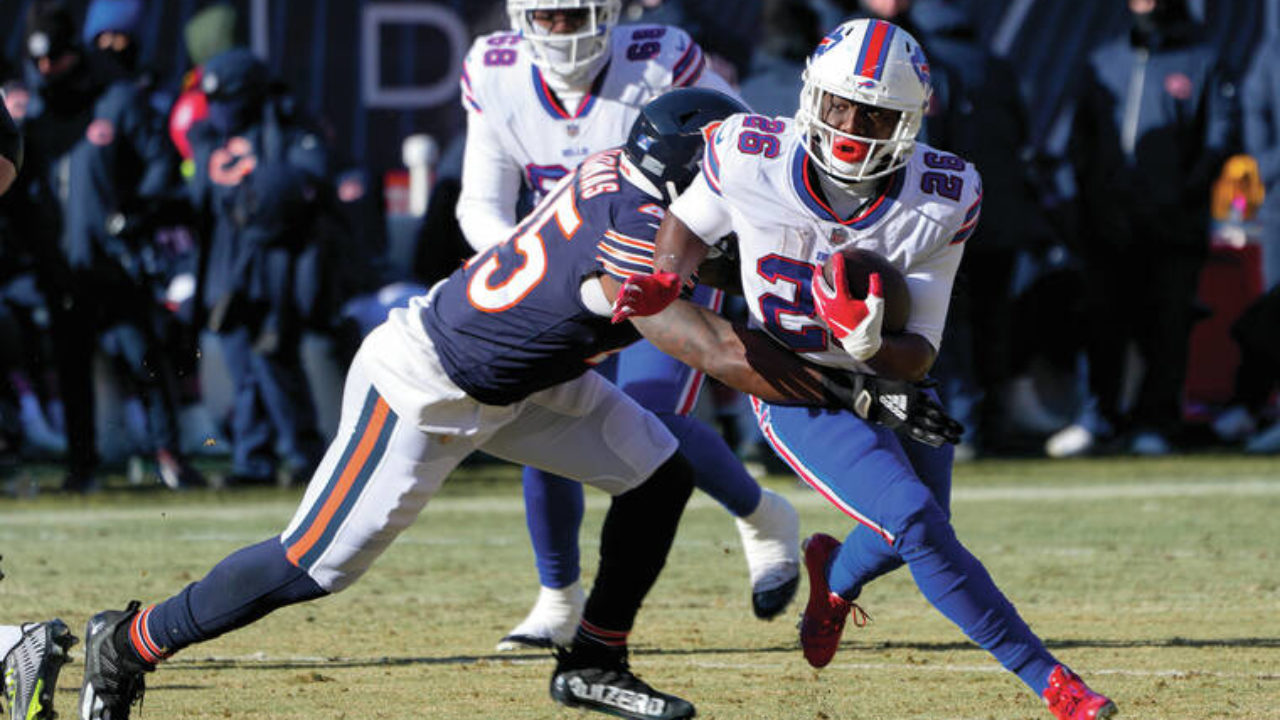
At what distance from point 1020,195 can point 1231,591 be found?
15.2 ft

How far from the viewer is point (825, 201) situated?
5.12 m

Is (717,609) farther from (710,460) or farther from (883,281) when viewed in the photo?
(883,281)

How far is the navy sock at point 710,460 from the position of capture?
6.38 metres

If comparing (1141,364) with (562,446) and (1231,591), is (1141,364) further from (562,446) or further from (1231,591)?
(562,446)

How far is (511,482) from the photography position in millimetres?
11422

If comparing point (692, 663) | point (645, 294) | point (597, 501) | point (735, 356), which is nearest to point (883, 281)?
point (735, 356)

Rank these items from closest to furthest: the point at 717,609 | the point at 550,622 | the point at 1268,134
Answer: the point at 550,622
the point at 717,609
the point at 1268,134

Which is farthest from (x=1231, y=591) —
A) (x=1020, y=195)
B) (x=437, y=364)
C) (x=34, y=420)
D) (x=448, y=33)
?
(x=448, y=33)

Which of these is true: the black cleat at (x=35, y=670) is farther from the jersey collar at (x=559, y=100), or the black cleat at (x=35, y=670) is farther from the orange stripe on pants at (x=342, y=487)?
the jersey collar at (x=559, y=100)

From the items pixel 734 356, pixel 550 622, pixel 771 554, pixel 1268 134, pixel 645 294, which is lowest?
pixel 1268 134

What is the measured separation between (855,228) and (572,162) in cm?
186

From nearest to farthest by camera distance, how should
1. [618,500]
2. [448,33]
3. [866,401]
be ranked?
[866,401] → [618,500] → [448,33]

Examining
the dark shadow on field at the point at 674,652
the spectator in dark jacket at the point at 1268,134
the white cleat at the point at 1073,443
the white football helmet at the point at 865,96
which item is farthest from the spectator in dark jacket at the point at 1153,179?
the white football helmet at the point at 865,96

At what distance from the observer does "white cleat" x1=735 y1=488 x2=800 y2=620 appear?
6539 mm
